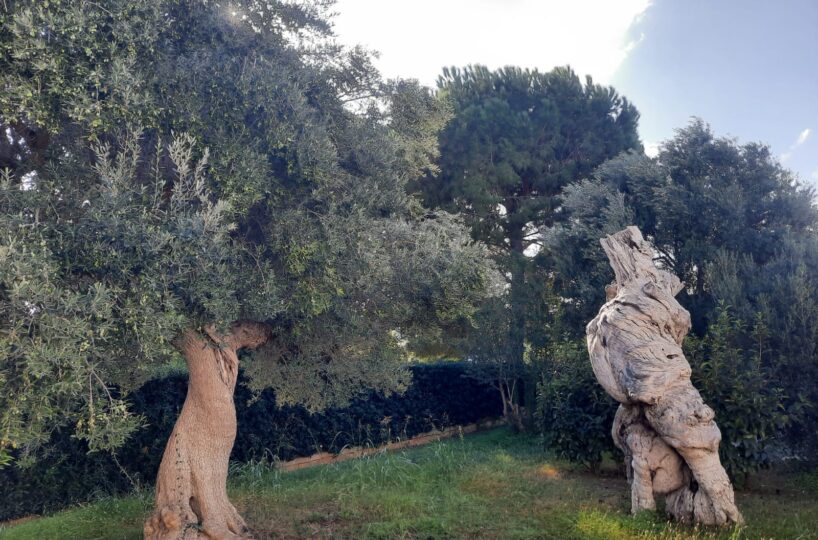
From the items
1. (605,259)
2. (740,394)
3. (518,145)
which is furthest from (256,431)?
(518,145)

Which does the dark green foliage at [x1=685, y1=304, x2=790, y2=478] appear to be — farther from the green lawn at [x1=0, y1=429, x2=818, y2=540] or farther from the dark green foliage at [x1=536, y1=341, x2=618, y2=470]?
the dark green foliage at [x1=536, y1=341, x2=618, y2=470]

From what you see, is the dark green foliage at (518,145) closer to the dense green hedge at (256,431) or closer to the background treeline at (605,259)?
the background treeline at (605,259)

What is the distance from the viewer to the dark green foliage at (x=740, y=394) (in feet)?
28.8

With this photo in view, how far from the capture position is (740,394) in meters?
8.85

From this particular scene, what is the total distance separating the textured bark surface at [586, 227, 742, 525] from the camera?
706 centimetres

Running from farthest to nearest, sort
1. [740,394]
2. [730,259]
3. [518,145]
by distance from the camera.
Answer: [518,145] < [730,259] < [740,394]

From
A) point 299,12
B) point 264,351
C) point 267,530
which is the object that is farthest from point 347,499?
point 299,12

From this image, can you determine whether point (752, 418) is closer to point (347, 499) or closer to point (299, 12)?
point (347, 499)

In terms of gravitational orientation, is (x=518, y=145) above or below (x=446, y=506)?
above

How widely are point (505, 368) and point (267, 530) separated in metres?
10.3

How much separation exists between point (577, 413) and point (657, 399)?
11.7 ft

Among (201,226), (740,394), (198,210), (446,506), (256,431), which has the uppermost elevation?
(198,210)

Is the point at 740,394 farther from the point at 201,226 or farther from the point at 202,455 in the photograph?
the point at 201,226

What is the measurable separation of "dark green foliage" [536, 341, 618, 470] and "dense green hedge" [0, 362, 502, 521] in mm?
4425
